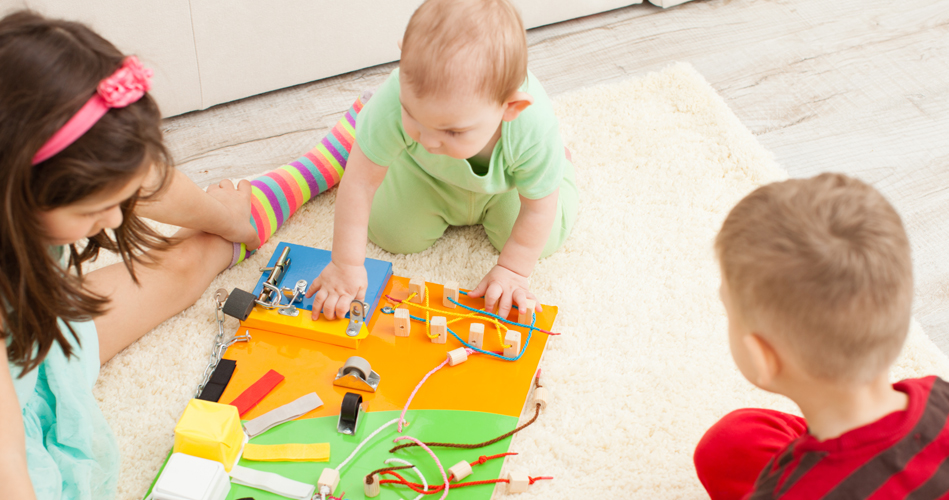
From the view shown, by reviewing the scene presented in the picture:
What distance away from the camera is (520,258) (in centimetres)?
109

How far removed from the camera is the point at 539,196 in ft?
3.38

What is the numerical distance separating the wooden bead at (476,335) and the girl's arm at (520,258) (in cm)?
6

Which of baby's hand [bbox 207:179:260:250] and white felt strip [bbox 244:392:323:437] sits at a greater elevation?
baby's hand [bbox 207:179:260:250]

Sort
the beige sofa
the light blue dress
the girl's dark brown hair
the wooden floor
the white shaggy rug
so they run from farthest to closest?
the wooden floor, the beige sofa, the white shaggy rug, the light blue dress, the girl's dark brown hair

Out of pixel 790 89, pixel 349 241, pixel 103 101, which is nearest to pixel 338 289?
pixel 349 241

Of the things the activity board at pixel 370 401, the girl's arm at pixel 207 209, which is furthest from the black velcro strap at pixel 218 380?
the girl's arm at pixel 207 209

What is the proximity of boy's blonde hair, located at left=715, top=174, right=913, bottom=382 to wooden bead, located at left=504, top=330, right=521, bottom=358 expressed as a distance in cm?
44

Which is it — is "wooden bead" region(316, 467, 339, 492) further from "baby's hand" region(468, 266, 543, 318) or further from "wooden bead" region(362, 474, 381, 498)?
"baby's hand" region(468, 266, 543, 318)

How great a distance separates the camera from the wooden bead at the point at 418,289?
1099mm

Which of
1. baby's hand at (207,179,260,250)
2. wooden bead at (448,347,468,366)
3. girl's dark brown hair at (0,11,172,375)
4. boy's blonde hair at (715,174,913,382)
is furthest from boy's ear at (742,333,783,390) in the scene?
baby's hand at (207,179,260,250)

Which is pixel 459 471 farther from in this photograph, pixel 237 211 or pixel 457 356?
pixel 237 211

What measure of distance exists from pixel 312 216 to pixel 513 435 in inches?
22.5

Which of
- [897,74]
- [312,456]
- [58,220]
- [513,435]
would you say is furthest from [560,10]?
[58,220]

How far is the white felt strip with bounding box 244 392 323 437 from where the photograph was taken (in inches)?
36.9
